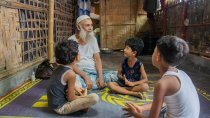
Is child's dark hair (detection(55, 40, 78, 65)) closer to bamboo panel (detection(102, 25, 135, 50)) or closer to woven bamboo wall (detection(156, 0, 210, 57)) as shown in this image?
woven bamboo wall (detection(156, 0, 210, 57))

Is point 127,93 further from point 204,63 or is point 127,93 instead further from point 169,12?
point 169,12

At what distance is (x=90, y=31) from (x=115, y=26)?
4.97 m

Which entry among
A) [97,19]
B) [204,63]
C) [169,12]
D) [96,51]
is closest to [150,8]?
[169,12]

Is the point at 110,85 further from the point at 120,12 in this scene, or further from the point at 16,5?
the point at 120,12

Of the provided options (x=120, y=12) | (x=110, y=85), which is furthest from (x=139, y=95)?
(x=120, y=12)

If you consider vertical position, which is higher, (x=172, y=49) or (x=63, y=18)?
(x=63, y=18)

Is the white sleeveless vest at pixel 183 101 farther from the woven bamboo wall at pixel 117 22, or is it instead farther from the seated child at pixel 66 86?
the woven bamboo wall at pixel 117 22

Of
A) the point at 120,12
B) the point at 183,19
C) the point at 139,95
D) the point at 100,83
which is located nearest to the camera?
the point at 139,95

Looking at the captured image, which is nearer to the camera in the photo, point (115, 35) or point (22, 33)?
point (22, 33)

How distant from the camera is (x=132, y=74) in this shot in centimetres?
267

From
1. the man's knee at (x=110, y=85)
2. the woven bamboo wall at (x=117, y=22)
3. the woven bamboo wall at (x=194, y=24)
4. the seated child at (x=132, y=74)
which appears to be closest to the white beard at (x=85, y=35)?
the seated child at (x=132, y=74)

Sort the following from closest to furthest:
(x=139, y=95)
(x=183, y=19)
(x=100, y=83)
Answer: (x=139, y=95), (x=100, y=83), (x=183, y=19)

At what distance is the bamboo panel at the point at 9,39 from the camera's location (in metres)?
2.63

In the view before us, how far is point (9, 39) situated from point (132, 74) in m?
1.73
